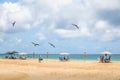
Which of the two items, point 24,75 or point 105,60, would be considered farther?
point 105,60

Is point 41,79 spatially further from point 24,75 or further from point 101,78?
point 101,78

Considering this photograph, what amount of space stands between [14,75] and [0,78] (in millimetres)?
1886

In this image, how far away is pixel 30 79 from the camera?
83.5ft

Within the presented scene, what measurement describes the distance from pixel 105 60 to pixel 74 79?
25892 millimetres

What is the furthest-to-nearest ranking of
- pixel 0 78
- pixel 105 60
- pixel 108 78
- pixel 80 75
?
pixel 105 60 < pixel 80 75 < pixel 108 78 < pixel 0 78

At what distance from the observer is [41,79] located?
25.4 meters

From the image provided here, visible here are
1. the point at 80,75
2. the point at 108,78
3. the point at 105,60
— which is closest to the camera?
the point at 108,78

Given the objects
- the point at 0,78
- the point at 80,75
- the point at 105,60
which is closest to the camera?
the point at 0,78

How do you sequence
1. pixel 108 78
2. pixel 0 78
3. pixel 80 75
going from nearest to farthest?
pixel 0 78 → pixel 108 78 → pixel 80 75

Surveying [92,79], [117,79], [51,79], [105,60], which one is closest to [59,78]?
[51,79]

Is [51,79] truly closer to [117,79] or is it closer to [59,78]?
[59,78]

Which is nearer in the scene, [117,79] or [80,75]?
[117,79]

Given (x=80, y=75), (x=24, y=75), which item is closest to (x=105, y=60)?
(x=80, y=75)

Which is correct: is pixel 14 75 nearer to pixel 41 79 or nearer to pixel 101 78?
pixel 41 79
